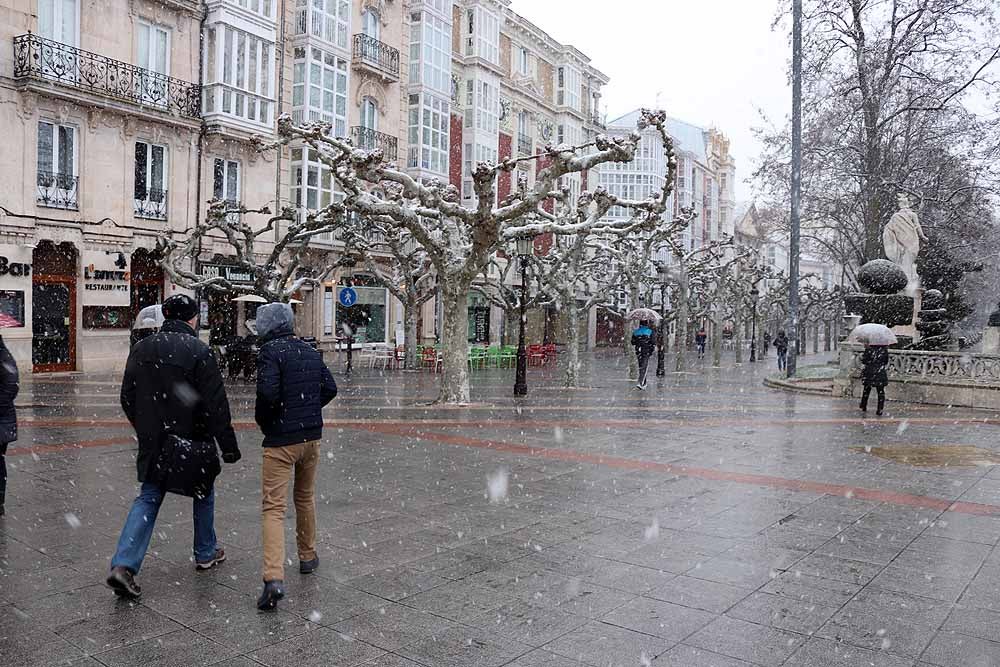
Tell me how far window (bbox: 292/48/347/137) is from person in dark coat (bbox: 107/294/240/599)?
25.8 m

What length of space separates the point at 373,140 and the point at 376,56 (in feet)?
11.0

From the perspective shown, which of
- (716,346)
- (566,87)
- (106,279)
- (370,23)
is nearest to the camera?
(106,279)

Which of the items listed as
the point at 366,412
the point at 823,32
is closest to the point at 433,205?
the point at 366,412

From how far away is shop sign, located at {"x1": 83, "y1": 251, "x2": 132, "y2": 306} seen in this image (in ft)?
75.9

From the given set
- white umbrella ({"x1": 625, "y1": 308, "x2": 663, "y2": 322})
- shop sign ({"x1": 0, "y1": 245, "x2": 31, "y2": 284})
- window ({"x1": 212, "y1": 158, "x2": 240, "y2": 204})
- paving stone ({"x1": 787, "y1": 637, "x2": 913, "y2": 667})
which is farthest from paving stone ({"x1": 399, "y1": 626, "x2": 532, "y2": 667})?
window ({"x1": 212, "y1": 158, "x2": 240, "y2": 204})

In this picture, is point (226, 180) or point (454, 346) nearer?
point (454, 346)

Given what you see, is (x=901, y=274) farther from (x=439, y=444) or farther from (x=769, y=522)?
(x=769, y=522)

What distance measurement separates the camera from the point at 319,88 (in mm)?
30000

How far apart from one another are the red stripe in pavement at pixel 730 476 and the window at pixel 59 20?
17.6 meters

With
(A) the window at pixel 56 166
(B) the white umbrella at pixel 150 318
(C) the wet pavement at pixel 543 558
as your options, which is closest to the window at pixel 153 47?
(A) the window at pixel 56 166

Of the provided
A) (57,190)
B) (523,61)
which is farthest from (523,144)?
(57,190)

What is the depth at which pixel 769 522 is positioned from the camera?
6656 millimetres

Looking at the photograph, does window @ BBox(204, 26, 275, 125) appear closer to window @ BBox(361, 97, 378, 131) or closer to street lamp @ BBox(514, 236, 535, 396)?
window @ BBox(361, 97, 378, 131)

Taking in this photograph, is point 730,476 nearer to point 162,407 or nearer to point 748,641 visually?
point 748,641
